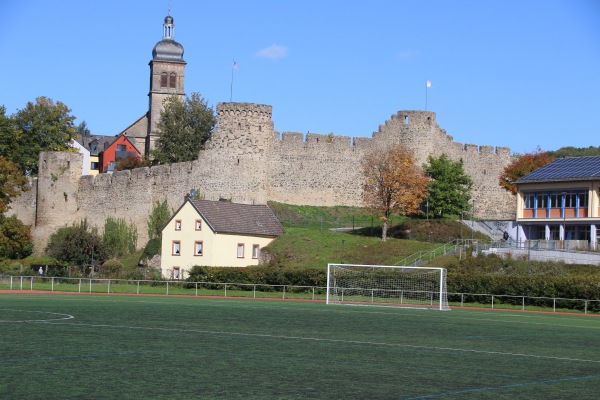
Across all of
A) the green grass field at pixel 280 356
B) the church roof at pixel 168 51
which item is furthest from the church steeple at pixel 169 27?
the green grass field at pixel 280 356

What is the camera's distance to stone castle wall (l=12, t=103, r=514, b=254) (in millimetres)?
56500

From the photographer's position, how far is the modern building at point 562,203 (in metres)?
47.0

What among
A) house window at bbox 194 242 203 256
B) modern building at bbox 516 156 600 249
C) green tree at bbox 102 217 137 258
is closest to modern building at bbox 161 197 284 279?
house window at bbox 194 242 203 256

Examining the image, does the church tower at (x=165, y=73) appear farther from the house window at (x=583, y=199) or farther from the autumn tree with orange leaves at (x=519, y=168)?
the house window at (x=583, y=199)

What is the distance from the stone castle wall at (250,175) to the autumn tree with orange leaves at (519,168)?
34.1 inches

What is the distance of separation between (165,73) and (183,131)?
25.5 m

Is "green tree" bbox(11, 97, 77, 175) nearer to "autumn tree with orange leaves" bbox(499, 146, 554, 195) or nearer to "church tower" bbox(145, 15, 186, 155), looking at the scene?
"church tower" bbox(145, 15, 186, 155)

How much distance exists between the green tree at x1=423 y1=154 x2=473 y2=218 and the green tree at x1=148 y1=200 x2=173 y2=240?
14.9 m

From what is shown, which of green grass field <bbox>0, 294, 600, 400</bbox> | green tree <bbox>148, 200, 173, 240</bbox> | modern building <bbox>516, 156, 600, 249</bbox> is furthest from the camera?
green tree <bbox>148, 200, 173, 240</bbox>

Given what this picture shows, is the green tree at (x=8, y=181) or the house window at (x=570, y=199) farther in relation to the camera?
the green tree at (x=8, y=181)

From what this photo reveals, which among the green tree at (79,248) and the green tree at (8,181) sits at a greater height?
the green tree at (8,181)

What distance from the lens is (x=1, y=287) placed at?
1503 inches

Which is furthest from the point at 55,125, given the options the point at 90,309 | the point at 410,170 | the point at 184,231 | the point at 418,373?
the point at 418,373

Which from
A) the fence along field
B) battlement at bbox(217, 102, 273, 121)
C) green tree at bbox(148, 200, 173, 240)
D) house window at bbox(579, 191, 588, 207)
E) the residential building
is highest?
the residential building
